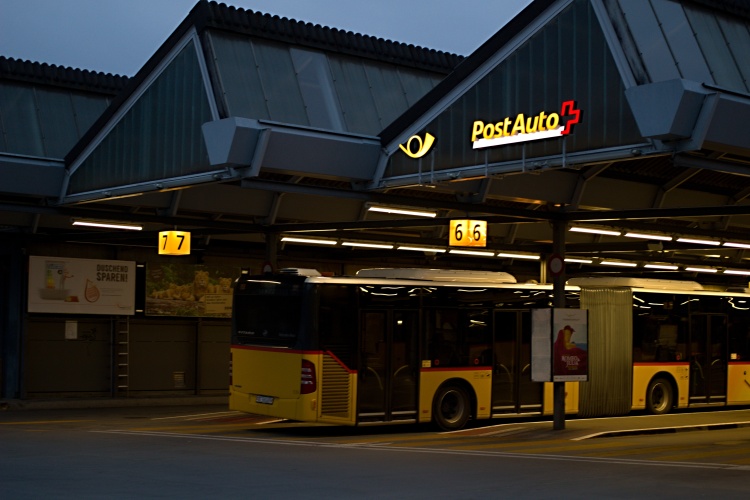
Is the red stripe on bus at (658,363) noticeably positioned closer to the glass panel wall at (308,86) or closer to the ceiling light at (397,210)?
the ceiling light at (397,210)

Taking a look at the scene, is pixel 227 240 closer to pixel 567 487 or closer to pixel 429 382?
pixel 429 382

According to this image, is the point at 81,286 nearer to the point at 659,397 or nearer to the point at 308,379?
the point at 308,379

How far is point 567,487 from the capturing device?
13.9 metres

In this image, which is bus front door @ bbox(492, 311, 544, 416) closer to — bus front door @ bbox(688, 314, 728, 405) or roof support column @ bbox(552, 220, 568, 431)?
roof support column @ bbox(552, 220, 568, 431)

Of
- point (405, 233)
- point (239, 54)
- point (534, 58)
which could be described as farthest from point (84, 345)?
point (534, 58)

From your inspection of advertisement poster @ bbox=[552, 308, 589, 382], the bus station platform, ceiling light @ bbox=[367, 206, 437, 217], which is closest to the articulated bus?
the bus station platform

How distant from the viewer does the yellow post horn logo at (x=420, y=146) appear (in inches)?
826

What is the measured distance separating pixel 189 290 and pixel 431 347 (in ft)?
40.3

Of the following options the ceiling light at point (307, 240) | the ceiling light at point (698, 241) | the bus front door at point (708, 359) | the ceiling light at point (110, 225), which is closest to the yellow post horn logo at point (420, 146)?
the ceiling light at point (307, 240)

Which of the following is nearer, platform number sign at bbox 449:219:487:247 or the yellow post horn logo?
the yellow post horn logo

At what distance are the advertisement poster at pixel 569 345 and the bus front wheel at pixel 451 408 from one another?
82.1 inches

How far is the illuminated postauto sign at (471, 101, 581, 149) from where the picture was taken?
1823cm

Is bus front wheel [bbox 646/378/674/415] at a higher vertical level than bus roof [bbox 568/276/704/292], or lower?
lower

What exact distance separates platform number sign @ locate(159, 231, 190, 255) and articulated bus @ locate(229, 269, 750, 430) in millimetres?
3782
